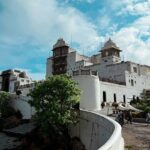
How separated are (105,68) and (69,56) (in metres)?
12.7

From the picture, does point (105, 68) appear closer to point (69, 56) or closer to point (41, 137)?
point (69, 56)

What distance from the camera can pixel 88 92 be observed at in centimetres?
4547

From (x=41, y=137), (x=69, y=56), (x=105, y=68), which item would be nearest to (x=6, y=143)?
(x=41, y=137)

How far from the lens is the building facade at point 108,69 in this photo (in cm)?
6116

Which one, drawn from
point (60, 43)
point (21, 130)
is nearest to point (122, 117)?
point (21, 130)

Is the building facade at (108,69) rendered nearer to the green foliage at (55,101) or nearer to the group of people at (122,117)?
the green foliage at (55,101)

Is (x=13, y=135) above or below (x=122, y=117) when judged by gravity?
below

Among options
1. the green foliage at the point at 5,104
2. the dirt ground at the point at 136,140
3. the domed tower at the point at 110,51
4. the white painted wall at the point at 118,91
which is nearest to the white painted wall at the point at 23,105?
the green foliage at the point at 5,104

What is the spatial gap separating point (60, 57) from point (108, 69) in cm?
1696

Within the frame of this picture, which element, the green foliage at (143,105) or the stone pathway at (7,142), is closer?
the stone pathway at (7,142)

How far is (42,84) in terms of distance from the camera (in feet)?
116

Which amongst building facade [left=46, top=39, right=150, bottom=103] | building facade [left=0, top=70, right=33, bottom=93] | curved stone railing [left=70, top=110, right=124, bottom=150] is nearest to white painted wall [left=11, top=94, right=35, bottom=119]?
building facade [left=46, top=39, right=150, bottom=103]

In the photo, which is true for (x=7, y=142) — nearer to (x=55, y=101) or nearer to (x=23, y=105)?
(x=55, y=101)

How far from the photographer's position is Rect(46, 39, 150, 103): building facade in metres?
61.2
